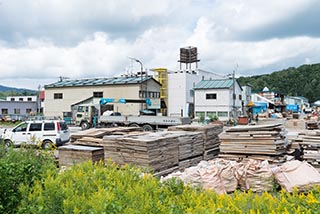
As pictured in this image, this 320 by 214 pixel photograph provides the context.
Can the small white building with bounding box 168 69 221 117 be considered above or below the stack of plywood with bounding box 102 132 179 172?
above

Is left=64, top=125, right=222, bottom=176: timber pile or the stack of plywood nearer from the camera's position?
the stack of plywood

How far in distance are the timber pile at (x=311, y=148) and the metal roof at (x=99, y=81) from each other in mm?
38188

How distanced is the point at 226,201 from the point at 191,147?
862 cm

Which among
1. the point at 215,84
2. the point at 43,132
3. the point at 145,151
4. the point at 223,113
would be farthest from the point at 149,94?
the point at 145,151

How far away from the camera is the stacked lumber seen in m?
11.3

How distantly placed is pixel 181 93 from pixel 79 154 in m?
43.3

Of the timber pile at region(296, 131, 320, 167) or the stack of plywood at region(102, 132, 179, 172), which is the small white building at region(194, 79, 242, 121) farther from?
the stack of plywood at region(102, 132, 179, 172)

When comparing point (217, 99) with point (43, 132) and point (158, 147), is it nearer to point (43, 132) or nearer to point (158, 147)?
point (43, 132)

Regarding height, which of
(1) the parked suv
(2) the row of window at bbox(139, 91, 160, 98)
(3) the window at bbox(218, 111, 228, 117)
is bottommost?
(1) the parked suv

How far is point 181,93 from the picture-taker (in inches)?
2131

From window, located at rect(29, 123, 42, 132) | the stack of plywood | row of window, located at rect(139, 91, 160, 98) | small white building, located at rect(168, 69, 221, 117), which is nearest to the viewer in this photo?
the stack of plywood

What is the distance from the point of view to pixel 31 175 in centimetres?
507

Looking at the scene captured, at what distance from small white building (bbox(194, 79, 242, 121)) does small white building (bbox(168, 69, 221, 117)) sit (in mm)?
2607

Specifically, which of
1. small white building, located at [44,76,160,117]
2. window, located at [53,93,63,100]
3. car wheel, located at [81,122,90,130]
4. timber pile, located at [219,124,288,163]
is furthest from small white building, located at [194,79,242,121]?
timber pile, located at [219,124,288,163]
